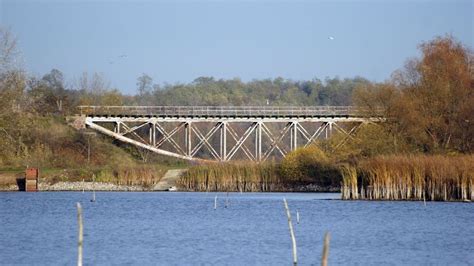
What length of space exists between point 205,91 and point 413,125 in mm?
109228

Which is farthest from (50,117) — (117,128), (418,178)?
(418,178)

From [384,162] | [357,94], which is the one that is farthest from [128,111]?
[384,162]

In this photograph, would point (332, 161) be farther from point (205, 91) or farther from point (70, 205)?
point (205, 91)

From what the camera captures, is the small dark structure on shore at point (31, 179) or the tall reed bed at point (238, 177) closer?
the tall reed bed at point (238, 177)

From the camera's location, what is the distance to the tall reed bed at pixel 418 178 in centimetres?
6119

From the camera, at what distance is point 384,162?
63438mm

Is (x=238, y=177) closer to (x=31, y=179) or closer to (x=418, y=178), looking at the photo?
(x=31, y=179)

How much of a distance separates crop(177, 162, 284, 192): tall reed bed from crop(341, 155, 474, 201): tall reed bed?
14.8 m

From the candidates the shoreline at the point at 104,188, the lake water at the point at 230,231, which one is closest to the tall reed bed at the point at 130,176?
the shoreline at the point at 104,188

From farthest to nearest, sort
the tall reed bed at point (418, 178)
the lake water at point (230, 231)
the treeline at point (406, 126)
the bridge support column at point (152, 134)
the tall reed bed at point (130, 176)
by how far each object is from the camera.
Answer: the bridge support column at point (152, 134) → the tall reed bed at point (130, 176) → the treeline at point (406, 126) → the tall reed bed at point (418, 178) → the lake water at point (230, 231)

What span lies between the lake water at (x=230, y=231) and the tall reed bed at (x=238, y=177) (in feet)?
19.2

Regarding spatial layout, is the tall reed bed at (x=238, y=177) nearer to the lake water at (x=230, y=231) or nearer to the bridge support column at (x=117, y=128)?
the lake water at (x=230, y=231)

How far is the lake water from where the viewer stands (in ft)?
130

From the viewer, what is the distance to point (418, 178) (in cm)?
Result: 6216
